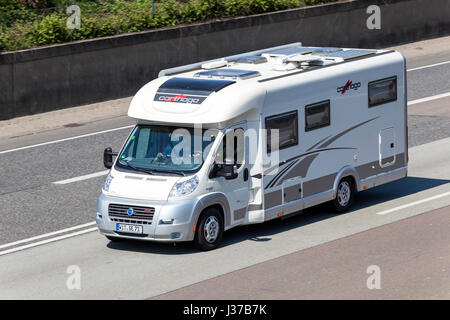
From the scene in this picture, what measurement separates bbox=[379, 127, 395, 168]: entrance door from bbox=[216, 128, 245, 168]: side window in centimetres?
344

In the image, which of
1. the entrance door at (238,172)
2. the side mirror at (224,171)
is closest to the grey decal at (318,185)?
the entrance door at (238,172)

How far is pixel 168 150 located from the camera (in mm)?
14656

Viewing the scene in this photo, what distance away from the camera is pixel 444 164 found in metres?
19.6

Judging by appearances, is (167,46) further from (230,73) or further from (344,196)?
(230,73)

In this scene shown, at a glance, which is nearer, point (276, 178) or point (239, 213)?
point (239, 213)

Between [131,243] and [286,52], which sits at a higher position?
[286,52]

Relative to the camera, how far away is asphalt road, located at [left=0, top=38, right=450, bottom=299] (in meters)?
13.1

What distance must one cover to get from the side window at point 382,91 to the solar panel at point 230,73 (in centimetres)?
244

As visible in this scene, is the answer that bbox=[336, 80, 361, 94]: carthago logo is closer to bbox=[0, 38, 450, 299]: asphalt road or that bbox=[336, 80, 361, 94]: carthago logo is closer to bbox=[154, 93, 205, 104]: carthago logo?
bbox=[0, 38, 450, 299]: asphalt road

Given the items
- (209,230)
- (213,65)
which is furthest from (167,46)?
(209,230)

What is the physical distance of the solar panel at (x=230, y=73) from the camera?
1526 centimetres

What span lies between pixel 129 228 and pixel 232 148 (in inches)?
77.8

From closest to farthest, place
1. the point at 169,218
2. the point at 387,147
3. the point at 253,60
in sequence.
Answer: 1. the point at 169,218
2. the point at 253,60
3. the point at 387,147

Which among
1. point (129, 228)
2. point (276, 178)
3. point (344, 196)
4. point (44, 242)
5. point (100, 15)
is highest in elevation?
point (100, 15)
